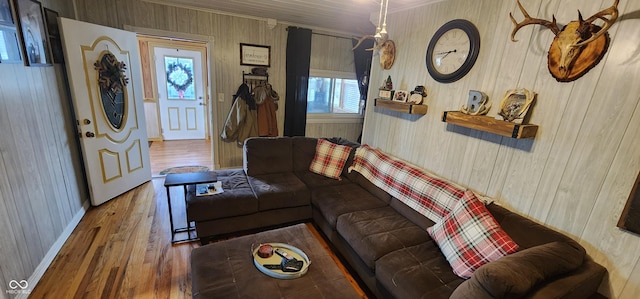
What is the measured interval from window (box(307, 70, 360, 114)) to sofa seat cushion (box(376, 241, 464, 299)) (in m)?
3.23

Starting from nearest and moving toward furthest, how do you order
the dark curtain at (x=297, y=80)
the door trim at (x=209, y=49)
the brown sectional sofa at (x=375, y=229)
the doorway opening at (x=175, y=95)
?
the brown sectional sofa at (x=375, y=229), the door trim at (x=209, y=49), the dark curtain at (x=297, y=80), the doorway opening at (x=175, y=95)

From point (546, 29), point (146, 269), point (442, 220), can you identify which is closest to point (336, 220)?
point (442, 220)

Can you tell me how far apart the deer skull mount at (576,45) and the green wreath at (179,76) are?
18.8ft

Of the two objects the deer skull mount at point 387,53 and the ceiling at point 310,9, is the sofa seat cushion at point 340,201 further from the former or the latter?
the ceiling at point 310,9

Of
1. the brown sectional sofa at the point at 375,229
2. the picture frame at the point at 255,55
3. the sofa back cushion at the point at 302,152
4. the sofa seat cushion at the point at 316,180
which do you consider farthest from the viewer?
the picture frame at the point at 255,55

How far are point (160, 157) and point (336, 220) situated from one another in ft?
12.5

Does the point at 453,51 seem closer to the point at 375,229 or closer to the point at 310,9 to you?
the point at 375,229

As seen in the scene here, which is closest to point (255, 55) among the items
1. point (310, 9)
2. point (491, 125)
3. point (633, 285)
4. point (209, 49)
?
point (209, 49)

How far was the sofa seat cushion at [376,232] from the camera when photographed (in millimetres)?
1735

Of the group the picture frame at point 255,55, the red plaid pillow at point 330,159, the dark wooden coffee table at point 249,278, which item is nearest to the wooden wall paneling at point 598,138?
the dark wooden coffee table at point 249,278

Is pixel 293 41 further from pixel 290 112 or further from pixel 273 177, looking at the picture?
pixel 273 177

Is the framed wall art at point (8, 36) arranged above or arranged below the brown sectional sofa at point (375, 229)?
above

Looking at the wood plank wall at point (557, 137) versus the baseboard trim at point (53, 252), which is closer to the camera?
the wood plank wall at point (557, 137)

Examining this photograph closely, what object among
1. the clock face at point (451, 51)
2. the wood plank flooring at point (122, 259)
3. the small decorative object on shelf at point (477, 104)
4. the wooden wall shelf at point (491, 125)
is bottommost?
the wood plank flooring at point (122, 259)
